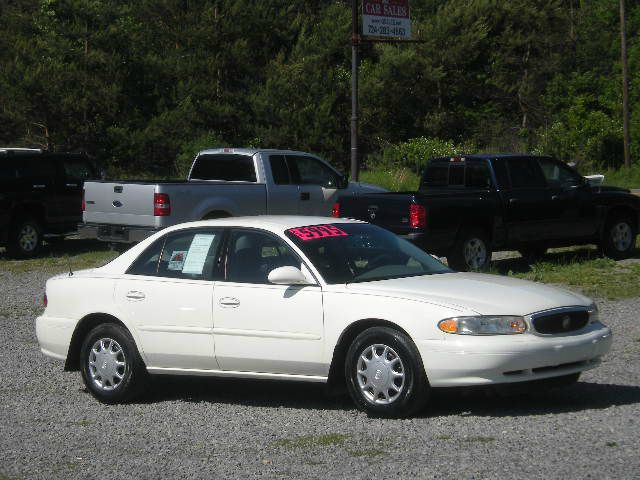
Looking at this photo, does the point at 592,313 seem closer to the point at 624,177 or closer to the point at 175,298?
the point at 175,298

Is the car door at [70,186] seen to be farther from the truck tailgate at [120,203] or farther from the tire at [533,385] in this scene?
the tire at [533,385]

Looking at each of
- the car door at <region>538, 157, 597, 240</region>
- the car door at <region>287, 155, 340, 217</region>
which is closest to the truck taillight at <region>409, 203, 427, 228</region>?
the car door at <region>538, 157, 597, 240</region>

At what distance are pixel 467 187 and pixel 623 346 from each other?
7442 millimetres

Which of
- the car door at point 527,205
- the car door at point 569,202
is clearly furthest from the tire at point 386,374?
the car door at point 569,202

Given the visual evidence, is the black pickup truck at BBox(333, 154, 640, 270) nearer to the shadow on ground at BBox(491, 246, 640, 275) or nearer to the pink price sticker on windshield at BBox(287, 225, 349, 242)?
the shadow on ground at BBox(491, 246, 640, 275)

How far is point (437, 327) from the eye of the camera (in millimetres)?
7707

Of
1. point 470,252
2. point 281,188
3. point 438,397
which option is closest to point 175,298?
point 438,397

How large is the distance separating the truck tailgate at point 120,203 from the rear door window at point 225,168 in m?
2.64

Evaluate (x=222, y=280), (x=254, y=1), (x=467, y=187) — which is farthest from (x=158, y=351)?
(x=254, y=1)

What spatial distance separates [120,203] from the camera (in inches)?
722

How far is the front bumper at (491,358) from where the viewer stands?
757 centimetres

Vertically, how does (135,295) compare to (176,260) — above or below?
below

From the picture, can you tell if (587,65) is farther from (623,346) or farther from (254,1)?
Answer: (623,346)

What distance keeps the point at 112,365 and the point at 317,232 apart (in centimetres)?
193
